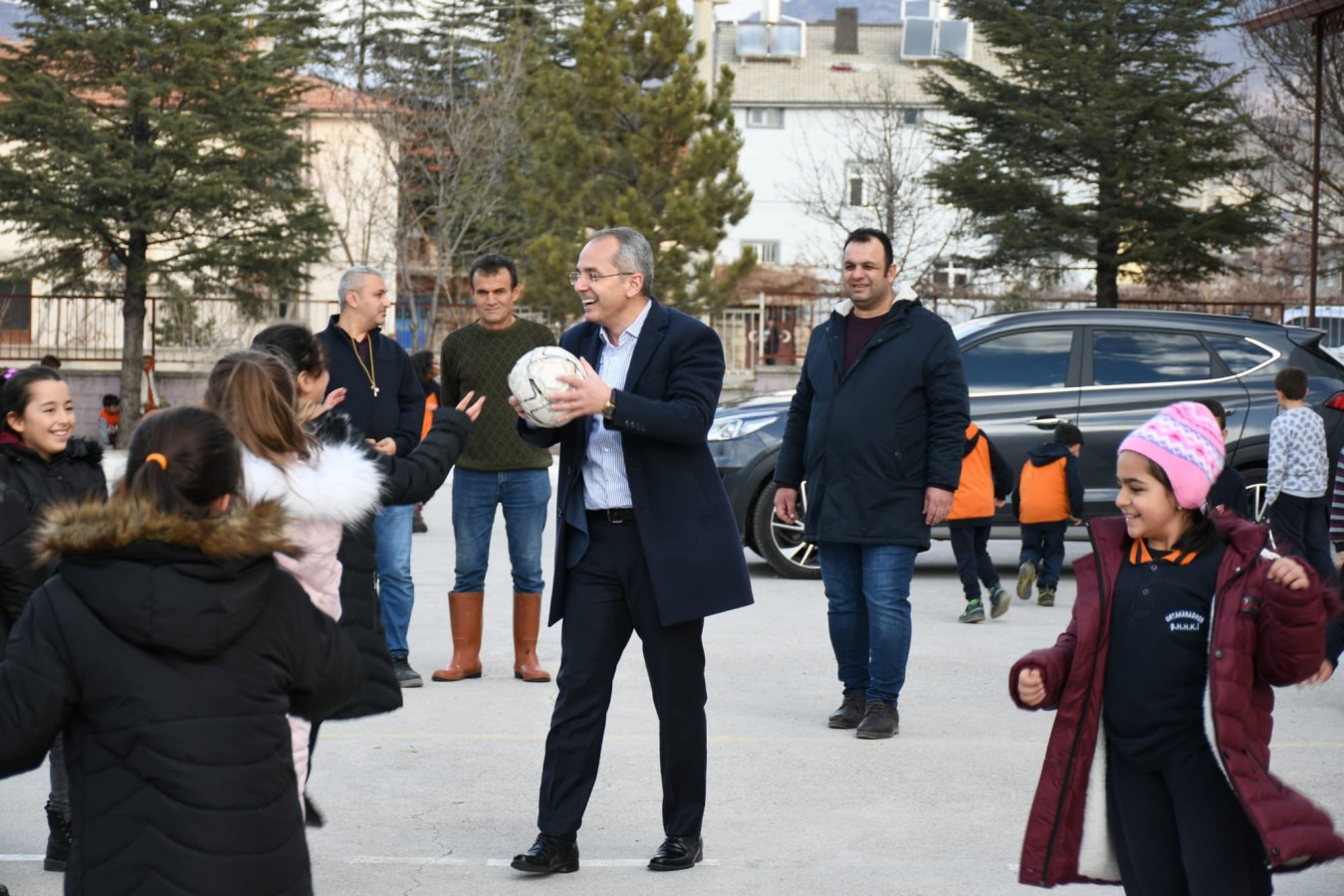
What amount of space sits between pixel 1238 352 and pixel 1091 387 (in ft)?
3.90

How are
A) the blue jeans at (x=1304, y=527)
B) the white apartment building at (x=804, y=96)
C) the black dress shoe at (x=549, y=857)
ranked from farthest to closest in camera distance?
the white apartment building at (x=804, y=96) → the blue jeans at (x=1304, y=527) → the black dress shoe at (x=549, y=857)

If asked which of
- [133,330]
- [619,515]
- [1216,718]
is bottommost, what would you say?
[1216,718]

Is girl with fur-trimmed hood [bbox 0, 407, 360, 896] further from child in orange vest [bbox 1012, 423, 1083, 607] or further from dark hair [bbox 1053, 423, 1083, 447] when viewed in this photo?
dark hair [bbox 1053, 423, 1083, 447]

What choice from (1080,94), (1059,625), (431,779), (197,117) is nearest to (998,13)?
(1080,94)

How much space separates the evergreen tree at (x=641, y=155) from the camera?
1208 inches

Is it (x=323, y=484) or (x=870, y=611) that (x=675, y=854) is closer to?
(x=323, y=484)

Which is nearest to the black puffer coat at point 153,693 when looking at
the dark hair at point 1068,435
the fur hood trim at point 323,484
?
the fur hood trim at point 323,484

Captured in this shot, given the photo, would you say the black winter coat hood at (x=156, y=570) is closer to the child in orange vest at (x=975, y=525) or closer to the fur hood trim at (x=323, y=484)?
the fur hood trim at (x=323, y=484)

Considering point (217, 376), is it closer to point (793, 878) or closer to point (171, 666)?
point (171, 666)

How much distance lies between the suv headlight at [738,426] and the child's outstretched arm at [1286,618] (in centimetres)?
802

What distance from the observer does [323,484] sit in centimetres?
412

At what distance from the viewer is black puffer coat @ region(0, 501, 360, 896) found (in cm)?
Answer: 293

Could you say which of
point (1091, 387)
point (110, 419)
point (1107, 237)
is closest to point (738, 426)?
point (1091, 387)

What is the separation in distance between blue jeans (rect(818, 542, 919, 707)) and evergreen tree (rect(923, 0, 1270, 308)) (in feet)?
83.6
